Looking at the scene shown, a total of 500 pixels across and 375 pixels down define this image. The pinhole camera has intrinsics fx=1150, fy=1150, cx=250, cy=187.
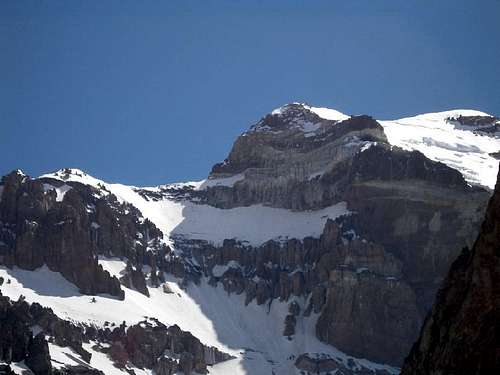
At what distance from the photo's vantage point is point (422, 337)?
227 ft

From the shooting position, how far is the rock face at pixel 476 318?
59469mm

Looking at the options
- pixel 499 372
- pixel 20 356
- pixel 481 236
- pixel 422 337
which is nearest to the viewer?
pixel 499 372

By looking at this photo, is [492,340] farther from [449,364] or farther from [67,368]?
[67,368]

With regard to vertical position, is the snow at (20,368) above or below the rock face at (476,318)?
below

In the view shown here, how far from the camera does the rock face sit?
195 ft

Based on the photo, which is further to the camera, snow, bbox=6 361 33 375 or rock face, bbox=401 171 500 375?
snow, bbox=6 361 33 375

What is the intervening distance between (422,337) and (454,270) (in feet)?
16.6

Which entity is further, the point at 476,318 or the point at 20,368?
the point at 20,368

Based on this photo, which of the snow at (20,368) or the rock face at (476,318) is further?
the snow at (20,368)

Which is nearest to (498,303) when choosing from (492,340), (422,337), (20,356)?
(492,340)

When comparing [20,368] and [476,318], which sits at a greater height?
[476,318]

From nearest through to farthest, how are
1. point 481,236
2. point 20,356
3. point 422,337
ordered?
point 481,236, point 422,337, point 20,356

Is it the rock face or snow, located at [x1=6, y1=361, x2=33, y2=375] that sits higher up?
the rock face

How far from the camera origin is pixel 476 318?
6103cm
